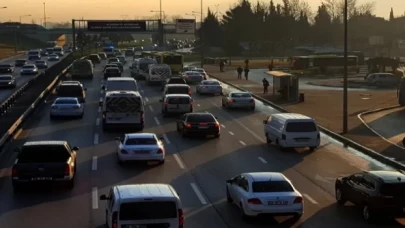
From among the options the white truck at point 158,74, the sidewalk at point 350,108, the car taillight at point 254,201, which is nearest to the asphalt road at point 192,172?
the car taillight at point 254,201

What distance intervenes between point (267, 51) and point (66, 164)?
14055cm

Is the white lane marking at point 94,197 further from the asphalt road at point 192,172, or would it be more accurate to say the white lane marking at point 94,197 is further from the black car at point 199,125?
the black car at point 199,125

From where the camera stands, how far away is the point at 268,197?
63.6 feet

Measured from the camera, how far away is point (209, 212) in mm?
21031

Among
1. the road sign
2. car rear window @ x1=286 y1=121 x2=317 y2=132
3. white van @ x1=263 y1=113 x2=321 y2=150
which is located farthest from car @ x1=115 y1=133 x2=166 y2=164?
the road sign

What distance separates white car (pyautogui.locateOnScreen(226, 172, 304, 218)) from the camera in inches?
760

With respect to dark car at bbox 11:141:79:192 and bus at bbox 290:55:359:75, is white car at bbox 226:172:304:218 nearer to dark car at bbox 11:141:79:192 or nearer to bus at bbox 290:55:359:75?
dark car at bbox 11:141:79:192

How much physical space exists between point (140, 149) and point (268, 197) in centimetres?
1005

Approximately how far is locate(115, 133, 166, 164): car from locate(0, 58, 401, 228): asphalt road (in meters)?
0.39

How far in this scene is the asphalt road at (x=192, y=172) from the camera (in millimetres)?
20328

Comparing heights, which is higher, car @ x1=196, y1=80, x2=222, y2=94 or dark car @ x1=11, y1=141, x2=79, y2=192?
dark car @ x1=11, y1=141, x2=79, y2=192

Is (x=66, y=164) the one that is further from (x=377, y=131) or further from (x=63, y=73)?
(x=63, y=73)

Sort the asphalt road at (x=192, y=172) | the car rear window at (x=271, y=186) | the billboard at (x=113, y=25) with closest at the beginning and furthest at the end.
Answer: the car rear window at (x=271, y=186), the asphalt road at (x=192, y=172), the billboard at (x=113, y=25)

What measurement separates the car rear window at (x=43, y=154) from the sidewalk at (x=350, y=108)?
13.4 meters
